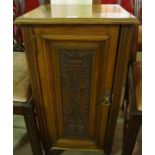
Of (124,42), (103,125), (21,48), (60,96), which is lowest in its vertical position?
(103,125)

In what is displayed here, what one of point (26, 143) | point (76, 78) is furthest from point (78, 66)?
point (26, 143)

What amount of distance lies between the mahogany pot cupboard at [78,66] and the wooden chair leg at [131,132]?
0.08m

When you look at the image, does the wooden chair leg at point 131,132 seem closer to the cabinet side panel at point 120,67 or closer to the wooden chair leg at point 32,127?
the cabinet side panel at point 120,67

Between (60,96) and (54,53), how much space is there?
0.69 feet

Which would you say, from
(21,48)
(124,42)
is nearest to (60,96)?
(124,42)

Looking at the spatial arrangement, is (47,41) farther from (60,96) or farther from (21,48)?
(21,48)

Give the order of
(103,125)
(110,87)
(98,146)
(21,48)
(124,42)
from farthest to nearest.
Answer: (21,48) < (98,146) < (103,125) < (110,87) < (124,42)

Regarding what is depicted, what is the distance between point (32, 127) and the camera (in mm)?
979

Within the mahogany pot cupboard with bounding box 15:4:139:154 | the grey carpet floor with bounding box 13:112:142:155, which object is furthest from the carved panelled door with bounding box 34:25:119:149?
the grey carpet floor with bounding box 13:112:142:155

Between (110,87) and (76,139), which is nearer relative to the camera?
(110,87)

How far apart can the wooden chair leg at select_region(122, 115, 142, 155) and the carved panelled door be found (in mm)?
114

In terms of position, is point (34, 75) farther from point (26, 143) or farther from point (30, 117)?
point (26, 143)

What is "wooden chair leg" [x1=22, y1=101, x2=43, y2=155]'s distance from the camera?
917 millimetres

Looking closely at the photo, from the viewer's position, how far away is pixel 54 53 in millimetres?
767
